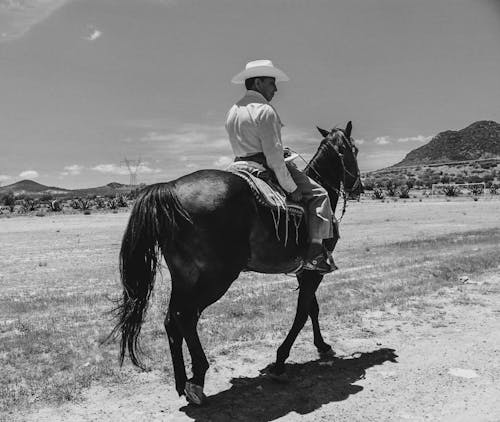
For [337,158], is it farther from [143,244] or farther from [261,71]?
[143,244]

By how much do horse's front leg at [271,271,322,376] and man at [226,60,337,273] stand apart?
0.23 metres

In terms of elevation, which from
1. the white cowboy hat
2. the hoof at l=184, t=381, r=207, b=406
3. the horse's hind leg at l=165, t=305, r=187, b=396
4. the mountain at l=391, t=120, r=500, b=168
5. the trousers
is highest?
the mountain at l=391, t=120, r=500, b=168

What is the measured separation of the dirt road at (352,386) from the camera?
4.93 meters

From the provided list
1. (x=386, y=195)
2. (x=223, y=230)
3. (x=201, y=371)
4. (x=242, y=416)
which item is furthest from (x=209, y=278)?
(x=386, y=195)

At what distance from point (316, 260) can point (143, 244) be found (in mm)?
2135

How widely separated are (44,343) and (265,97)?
15.5 ft

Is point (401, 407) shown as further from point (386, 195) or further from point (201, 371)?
point (386, 195)

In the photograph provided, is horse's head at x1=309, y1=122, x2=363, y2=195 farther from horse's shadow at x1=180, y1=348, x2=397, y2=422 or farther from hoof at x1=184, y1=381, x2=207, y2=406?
hoof at x1=184, y1=381, x2=207, y2=406

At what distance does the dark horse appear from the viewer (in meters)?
4.95

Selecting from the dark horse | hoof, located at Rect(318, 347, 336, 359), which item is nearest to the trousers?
the dark horse

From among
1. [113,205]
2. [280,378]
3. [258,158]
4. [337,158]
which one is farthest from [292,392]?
[113,205]

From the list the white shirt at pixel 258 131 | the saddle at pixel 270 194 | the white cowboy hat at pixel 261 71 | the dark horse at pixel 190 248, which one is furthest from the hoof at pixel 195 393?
the white cowboy hat at pixel 261 71

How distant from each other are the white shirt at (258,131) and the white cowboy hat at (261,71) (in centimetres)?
22

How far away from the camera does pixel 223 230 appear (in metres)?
5.06
